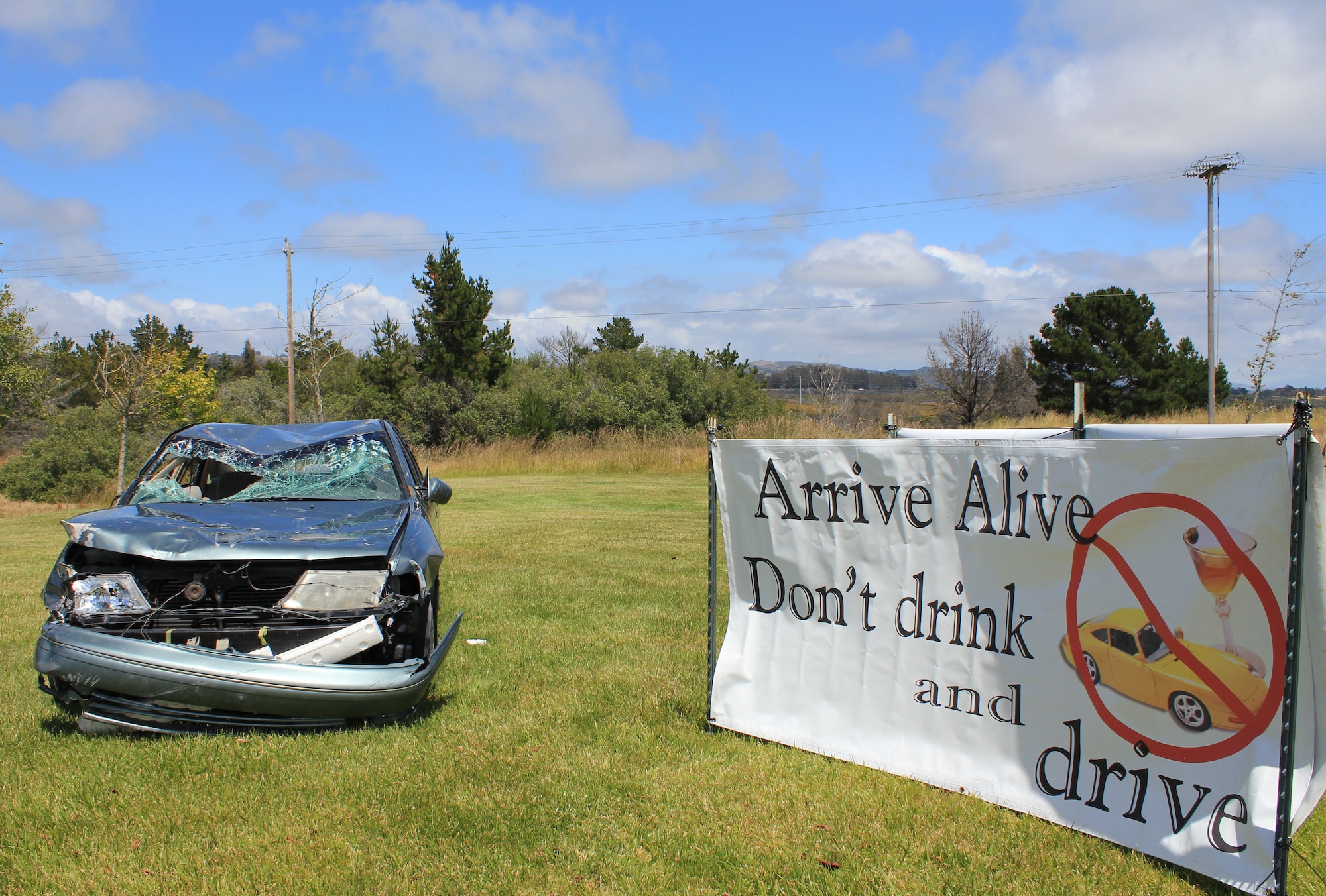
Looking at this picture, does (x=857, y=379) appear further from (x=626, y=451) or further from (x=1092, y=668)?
(x=1092, y=668)

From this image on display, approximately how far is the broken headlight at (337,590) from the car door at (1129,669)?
311 centimetres

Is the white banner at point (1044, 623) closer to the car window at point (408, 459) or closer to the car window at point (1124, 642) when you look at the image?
the car window at point (1124, 642)

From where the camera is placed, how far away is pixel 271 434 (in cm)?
607

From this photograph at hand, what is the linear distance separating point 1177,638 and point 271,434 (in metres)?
5.54

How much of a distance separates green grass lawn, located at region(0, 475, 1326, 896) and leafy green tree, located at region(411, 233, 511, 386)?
38369mm

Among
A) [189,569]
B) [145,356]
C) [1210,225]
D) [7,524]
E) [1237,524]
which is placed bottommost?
[7,524]

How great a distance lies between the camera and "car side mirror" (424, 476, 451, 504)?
576cm

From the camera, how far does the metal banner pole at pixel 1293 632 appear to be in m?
2.56

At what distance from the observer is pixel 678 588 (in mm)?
7859

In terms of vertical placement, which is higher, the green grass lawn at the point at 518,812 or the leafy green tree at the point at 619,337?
the leafy green tree at the point at 619,337

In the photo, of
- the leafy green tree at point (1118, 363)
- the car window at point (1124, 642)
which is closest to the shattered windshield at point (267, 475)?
the car window at point (1124, 642)

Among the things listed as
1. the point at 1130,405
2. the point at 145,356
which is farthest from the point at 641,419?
the point at 1130,405

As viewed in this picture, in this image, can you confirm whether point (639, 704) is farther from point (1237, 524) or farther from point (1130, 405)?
point (1130, 405)

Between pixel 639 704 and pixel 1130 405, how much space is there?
147ft
